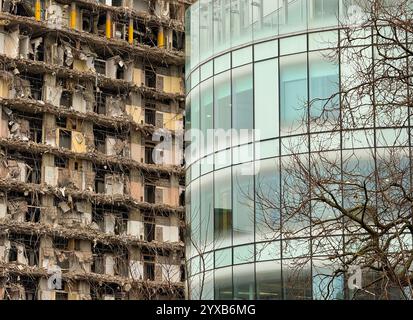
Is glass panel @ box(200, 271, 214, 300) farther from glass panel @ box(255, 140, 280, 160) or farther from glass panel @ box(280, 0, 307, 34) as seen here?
glass panel @ box(280, 0, 307, 34)

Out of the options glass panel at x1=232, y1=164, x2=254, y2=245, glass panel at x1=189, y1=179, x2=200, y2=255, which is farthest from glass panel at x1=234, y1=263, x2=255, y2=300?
glass panel at x1=189, y1=179, x2=200, y2=255

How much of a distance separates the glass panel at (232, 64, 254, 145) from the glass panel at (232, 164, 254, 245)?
110 cm

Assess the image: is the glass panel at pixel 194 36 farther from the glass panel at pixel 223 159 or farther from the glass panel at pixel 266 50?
the glass panel at pixel 223 159

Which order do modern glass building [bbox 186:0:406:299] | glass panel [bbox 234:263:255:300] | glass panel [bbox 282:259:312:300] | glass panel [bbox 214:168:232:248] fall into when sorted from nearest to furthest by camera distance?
glass panel [bbox 282:259:312:300]
modern glass building [bbox 186:0:406:299]
glass panel [bbox 234:263:255:300]
glass panel [bbox 214:168:232:248]

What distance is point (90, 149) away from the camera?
6662 centimetres

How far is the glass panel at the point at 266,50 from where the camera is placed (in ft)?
133

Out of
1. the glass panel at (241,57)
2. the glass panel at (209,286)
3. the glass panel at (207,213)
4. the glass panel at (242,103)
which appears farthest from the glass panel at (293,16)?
the glass panel at (209,286)

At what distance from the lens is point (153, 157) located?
69.9m

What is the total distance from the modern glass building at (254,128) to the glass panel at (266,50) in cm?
3

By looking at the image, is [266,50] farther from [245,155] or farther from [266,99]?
[245,155]

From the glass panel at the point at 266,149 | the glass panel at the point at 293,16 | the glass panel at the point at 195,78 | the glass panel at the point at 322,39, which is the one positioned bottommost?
the glass panel at the point at 266,149

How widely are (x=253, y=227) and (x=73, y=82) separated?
98.2 feet

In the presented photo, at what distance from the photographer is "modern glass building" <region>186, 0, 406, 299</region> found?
38375mm
